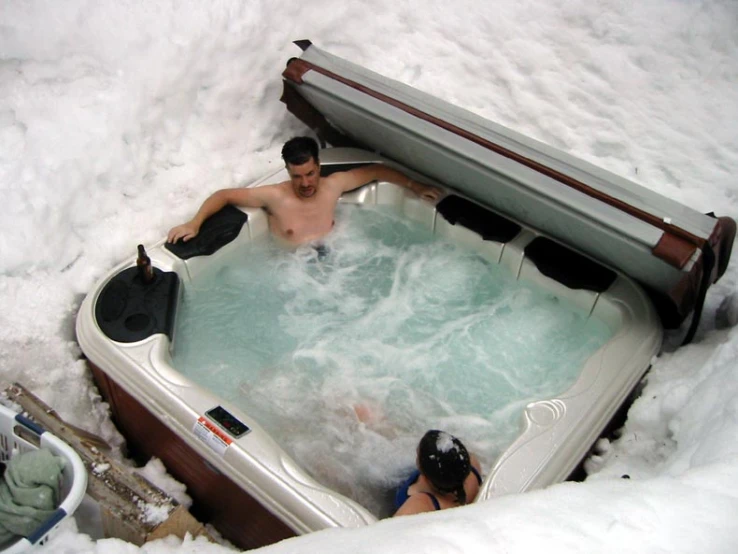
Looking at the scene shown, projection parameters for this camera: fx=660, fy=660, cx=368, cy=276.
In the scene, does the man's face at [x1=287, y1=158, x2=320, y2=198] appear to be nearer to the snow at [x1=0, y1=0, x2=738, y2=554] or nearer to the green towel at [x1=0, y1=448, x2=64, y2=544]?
the snow at [x1=0, y1=0, x2=738, y2=554]

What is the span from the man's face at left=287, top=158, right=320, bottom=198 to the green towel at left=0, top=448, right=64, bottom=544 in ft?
4.24

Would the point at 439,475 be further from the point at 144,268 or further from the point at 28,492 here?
the point at 144,268

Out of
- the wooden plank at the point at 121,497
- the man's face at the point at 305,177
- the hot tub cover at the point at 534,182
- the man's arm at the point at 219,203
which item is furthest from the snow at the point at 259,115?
the man's face at the point at 305,177

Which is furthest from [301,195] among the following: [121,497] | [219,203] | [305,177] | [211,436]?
[121,497]

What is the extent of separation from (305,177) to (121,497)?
1.30 m

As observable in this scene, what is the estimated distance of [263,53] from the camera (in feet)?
9.71

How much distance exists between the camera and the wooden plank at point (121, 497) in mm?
1810

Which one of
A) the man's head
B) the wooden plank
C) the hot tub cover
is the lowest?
the wooden plank

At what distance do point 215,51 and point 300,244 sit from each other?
90 centimetres

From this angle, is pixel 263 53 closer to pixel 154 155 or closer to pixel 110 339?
pixel 154 155

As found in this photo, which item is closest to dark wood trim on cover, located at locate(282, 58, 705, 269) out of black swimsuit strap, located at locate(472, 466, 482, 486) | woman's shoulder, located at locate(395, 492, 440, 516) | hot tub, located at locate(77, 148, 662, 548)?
hot tub, located at locate(77, 148, 662, 548)

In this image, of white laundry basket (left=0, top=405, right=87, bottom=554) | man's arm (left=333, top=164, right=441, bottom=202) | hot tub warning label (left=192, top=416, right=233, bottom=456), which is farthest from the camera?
man's arm (left=333, top=164, right=441, bottom=202)

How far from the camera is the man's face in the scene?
8.27 ft

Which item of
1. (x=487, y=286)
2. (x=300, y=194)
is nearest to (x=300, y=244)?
(x=300, y=194)
